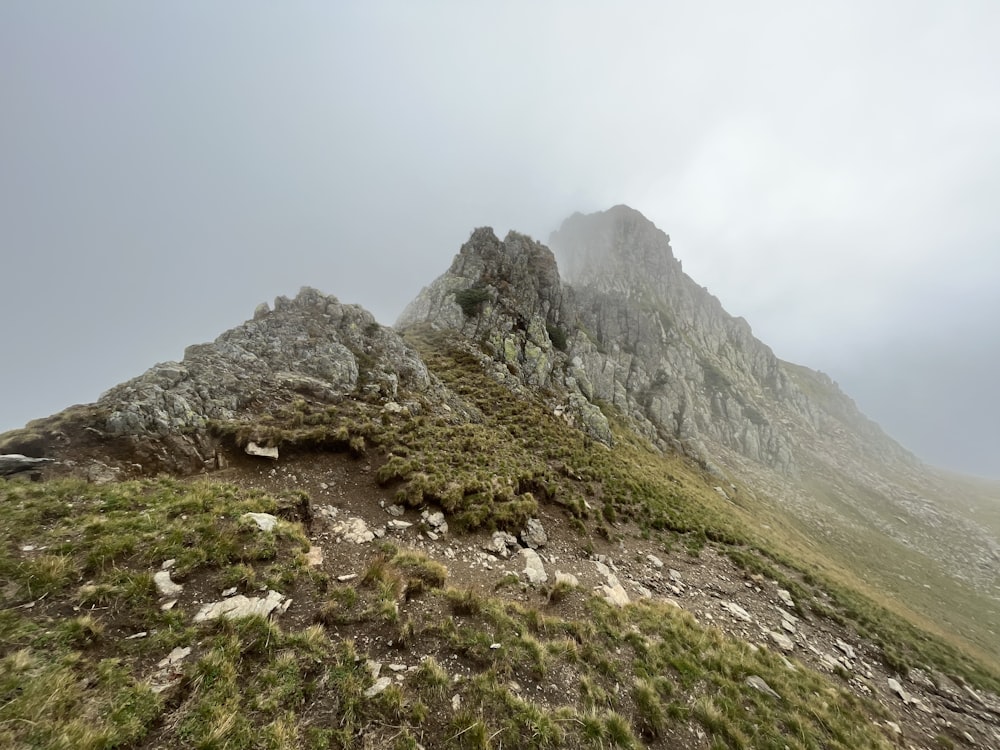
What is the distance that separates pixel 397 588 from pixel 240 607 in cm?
357

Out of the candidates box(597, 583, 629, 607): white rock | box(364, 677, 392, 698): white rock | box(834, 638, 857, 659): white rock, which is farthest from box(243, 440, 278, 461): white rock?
box(834, 638, 857, 659): white rock

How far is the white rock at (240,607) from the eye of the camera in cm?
701

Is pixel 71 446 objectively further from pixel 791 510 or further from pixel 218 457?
pixel 791 510

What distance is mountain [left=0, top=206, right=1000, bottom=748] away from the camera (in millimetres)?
5891

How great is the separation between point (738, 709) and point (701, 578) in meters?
8.58

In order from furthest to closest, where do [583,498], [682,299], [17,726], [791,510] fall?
[682,299] < [791,510] < [583,498] < [17,726]

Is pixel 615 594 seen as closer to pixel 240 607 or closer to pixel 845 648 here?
pixel 845 648

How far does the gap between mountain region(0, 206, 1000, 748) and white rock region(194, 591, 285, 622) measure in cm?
5

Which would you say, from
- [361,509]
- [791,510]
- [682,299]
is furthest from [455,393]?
[682,299]

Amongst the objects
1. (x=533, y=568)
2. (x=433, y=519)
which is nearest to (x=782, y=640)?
(x=533, y=568)

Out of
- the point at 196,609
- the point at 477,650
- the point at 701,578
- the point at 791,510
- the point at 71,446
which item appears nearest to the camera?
the point at 196,609

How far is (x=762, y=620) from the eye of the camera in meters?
13.8

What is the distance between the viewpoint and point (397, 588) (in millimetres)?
9203

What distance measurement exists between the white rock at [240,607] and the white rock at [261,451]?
819cm
